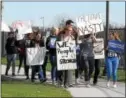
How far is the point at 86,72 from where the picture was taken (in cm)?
1422

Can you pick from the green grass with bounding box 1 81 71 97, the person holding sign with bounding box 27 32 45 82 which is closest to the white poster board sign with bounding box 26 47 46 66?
the person holding sign with bounding box 27 32 45 82

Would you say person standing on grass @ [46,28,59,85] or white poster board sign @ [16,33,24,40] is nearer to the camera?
person standing on grass @ [46,28,59,85]

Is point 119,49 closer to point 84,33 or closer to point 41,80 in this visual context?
point 84,33

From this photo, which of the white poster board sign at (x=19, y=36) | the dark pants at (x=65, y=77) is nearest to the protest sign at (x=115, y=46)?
the dark pants at (x=65, y=77)

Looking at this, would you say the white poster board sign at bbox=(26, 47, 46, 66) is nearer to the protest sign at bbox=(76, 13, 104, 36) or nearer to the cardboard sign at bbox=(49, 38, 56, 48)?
the cardboard sign at bbox=(49, 38, 56, 48)

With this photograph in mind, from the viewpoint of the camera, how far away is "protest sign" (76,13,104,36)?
48.3ft

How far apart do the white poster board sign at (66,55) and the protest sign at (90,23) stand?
1.27m

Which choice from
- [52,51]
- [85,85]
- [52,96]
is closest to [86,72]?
[85,85]

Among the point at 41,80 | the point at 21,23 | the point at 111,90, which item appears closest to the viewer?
the point at 111,90

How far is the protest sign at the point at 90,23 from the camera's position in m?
14.7

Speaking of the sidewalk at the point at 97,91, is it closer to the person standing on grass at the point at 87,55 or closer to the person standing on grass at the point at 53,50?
the person standing on grass at the point at 87,55

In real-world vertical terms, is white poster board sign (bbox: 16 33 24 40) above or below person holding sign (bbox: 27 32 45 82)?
above

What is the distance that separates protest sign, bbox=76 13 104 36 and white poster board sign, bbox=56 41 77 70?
127 centimetres

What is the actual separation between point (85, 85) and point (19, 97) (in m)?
3.83
